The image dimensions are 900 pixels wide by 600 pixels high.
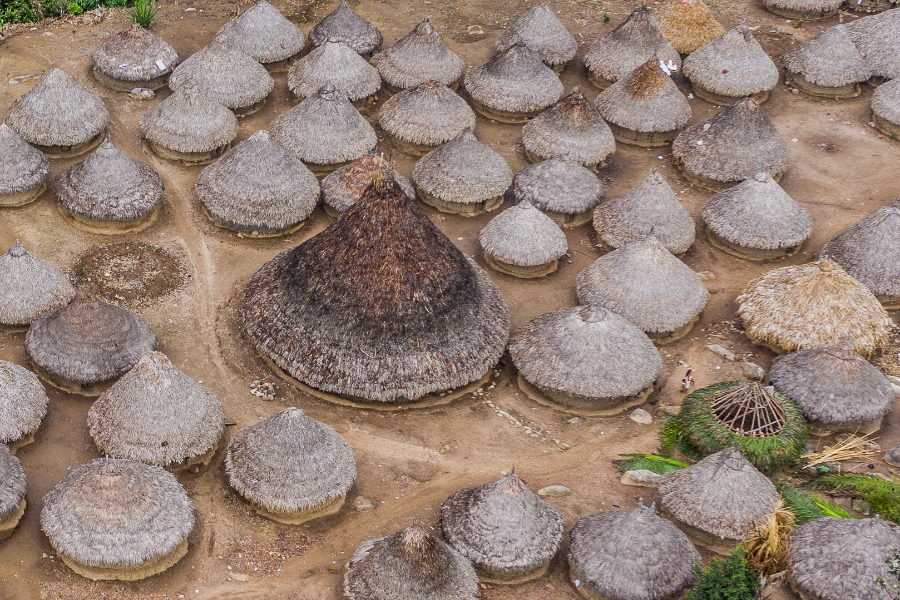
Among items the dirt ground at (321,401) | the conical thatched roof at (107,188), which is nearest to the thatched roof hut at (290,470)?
the dirt ground at (321,401)

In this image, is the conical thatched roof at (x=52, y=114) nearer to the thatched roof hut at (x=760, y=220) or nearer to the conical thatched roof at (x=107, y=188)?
the conical thatched roof at (x=107, y=188)

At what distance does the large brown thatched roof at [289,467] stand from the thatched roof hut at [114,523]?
0.99m

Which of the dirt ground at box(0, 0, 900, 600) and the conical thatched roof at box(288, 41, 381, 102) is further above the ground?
the conical thatched roof at box(288, 41, 381, 102)

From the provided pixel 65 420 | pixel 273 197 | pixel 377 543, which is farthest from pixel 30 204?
pixel 377 543

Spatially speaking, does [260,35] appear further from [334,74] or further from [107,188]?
[107,188]

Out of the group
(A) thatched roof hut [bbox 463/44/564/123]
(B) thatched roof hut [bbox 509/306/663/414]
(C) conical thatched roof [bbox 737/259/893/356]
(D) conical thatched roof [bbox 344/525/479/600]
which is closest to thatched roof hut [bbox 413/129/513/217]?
(A) thatched roof hut [bbox 463/44/564/123]

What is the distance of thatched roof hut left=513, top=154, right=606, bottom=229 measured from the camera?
18969mm

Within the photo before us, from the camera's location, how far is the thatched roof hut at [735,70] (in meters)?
22.2

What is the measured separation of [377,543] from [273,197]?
743cm

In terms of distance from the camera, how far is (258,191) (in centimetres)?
1814

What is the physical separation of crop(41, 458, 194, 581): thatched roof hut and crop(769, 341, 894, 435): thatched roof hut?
840 cm

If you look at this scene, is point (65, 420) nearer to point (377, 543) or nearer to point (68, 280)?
point (68, 280)

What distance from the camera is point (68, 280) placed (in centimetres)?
1686

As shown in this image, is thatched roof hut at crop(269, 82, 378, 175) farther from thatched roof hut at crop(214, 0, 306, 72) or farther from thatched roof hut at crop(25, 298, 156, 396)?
thatched roof hut at crop(25, 298, 156, 396)
